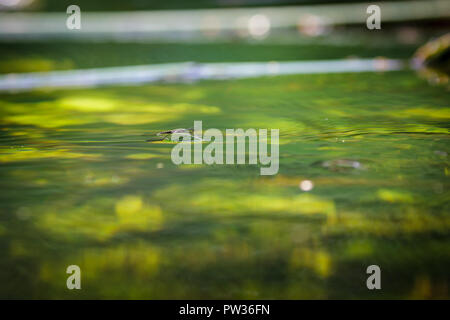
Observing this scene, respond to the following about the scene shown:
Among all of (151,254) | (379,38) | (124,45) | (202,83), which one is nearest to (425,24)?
(379,38)

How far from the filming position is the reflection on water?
1.06 meters

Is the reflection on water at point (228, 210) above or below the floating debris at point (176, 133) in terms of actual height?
below

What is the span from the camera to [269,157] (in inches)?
66.2

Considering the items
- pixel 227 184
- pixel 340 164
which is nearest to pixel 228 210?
pixel 227 184

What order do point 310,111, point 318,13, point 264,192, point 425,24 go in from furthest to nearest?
point 318,13 → point 425,24 → point 310,111 → point 264,192

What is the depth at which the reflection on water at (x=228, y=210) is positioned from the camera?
106 centimetres

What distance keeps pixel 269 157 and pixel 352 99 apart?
3.05 feet

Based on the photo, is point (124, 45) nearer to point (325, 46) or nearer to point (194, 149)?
point (325, 46)
